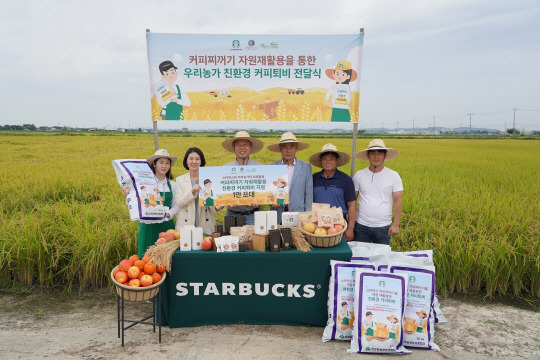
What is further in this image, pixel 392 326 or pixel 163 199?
pixel 163 199

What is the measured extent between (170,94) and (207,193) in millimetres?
1474

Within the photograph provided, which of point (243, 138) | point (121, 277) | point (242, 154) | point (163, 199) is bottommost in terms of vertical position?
point (121, 277)

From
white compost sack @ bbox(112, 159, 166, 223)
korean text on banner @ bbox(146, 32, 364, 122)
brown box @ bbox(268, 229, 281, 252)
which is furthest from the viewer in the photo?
korean text on banner @ bbox(146, 32, 364, 122)

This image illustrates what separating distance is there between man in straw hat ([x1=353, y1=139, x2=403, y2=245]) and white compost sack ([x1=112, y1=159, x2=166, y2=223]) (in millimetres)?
2159

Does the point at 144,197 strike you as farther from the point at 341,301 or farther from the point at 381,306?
the point at 381,306

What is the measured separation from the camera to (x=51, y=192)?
24.1 ft

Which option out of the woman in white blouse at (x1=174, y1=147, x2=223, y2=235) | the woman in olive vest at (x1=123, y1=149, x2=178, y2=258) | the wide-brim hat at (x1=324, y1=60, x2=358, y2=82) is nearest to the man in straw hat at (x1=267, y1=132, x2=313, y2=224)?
the woman in white blouse at (x1=174, y1=147, x2=223, y2=235)

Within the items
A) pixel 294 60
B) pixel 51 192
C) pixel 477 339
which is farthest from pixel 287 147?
pixel 51 192

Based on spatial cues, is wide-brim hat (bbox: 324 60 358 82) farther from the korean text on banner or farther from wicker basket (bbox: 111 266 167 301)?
wicker basket (bbox: 111 266 167 301)

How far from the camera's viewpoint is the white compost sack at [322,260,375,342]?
318 cm

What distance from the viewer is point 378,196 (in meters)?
3.79

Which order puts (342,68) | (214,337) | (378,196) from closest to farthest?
(214,337) → (378,196) → (342,68)

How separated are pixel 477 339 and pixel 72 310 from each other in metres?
4.11

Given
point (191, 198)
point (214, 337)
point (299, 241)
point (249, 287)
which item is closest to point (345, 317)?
point (299, 241)
